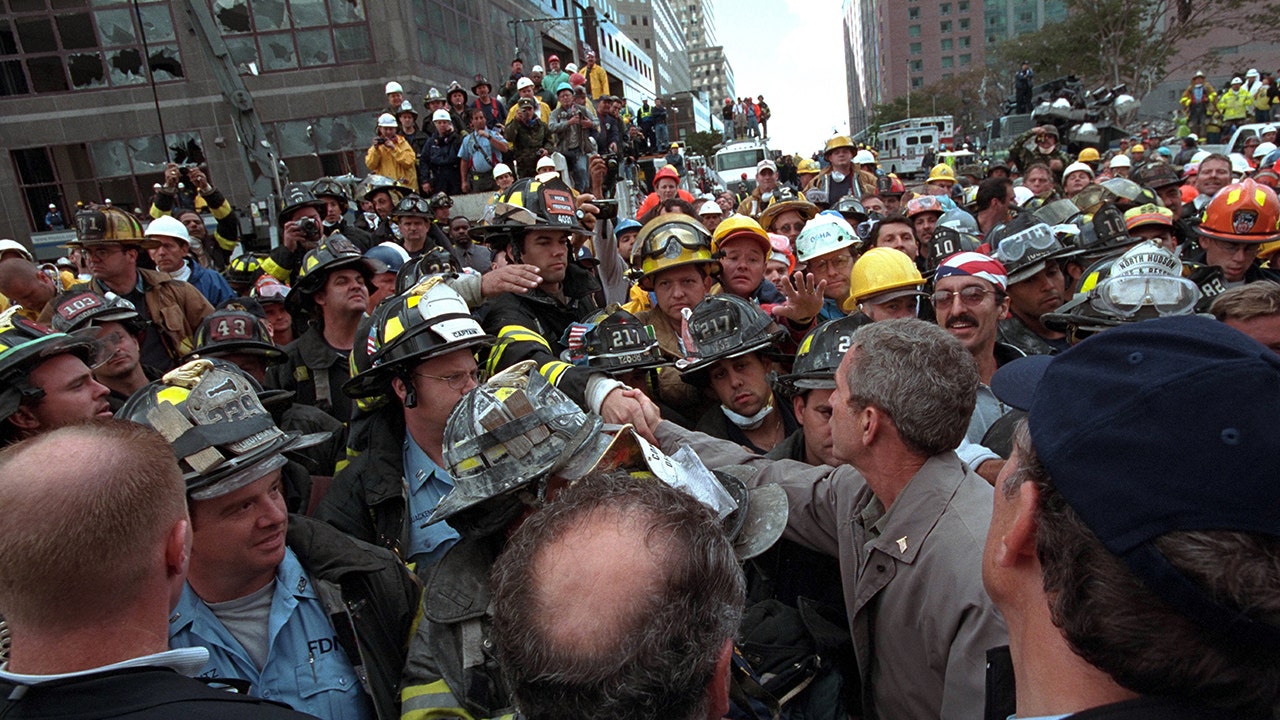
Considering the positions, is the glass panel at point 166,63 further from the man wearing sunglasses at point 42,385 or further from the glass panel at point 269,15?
the man wearing sunglasses at point 42,385

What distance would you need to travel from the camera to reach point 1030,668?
126 centimetres

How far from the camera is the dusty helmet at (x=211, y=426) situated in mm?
2162

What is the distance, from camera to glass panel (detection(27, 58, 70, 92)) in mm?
21297

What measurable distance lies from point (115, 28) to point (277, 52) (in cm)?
465

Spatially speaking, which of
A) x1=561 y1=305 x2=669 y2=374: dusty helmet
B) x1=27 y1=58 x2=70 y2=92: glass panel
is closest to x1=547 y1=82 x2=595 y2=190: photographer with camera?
x1=561 y1=305 x2=669 y2=374: dusty helmet

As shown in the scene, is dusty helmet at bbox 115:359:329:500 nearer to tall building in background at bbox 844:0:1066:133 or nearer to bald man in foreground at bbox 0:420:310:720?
bald man in foreground at bbox 0:420:310:720

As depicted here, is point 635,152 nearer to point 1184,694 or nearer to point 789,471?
point 789,471

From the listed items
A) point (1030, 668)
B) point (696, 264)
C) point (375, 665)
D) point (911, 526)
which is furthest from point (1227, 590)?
point (696, 264)

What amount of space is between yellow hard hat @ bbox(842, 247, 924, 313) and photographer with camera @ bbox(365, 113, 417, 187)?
938 cm

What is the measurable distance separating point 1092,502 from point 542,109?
1453cm

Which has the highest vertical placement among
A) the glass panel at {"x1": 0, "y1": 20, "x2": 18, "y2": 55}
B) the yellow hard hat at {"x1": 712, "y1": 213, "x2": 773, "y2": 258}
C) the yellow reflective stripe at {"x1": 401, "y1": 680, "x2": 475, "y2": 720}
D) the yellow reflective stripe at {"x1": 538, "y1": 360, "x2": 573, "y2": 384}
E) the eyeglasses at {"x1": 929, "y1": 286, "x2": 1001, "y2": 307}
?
the glass panel at {"x1": 0, "y1": 20, "x2": 18, "y2": 55}

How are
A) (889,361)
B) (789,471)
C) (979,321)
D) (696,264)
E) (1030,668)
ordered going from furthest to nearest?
1. (696,264)
2. (979,321)
3. (789,471)
4. (889,361)
5. (1030,668)

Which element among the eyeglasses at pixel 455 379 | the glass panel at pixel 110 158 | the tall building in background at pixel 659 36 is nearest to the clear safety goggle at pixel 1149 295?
the eyeglasses at pixel 455 379

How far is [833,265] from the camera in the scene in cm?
527
